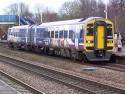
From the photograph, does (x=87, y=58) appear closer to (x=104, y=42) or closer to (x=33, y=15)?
(x=104, y=42)

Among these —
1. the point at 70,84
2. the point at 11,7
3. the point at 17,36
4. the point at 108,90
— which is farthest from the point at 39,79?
the point at 11,7

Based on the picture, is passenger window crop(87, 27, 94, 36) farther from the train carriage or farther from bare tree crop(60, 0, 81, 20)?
bare tree crop(60, 0, 81, 20)

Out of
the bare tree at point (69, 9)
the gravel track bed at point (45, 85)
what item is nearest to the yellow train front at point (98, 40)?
the gravel track bed at point (45, 85)

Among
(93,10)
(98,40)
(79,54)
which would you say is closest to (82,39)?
(98,40)

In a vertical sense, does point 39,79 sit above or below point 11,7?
below

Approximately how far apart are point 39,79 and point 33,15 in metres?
115

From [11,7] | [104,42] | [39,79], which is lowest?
[39,79]

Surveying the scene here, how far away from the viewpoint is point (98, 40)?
1012 inches

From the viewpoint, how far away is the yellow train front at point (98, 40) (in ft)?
83.3

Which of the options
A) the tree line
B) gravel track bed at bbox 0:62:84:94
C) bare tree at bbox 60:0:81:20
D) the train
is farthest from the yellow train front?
bare tree at bbox 60:0:81:20

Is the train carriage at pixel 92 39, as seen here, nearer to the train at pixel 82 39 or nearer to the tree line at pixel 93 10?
the train at pixel 82 39

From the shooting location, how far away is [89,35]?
2553 centimetres

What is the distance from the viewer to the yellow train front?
2539 cm

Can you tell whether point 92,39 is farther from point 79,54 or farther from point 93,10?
point 93,10
